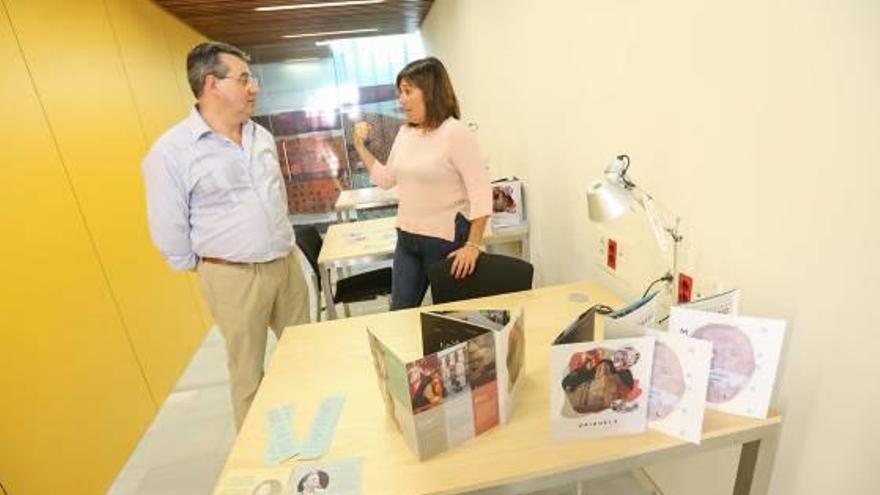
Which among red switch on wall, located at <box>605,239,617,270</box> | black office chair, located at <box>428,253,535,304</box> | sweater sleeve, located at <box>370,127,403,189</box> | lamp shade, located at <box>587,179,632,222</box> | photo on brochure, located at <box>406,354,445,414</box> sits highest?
lamp shade, located at <box>587,179,632,222</box>

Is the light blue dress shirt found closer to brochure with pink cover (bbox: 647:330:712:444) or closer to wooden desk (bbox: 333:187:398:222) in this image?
brochure with pink cover (bbox: 647:330:712:444)

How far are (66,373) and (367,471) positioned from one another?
5.11 feet

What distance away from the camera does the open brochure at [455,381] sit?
0.90 metres

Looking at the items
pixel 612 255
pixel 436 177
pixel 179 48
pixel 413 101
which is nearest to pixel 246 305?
pixel 436 177

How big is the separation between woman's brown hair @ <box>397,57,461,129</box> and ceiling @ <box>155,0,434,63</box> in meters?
2.41

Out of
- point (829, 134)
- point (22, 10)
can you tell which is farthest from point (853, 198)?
point (22, 10)

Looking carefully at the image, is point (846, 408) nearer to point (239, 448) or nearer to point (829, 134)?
point (829, 134)

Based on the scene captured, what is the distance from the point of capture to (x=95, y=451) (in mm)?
1914

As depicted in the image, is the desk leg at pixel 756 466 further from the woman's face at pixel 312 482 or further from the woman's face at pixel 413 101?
the woman's face at pixel 413 101

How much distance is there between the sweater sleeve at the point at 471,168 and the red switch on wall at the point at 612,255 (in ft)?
1.59

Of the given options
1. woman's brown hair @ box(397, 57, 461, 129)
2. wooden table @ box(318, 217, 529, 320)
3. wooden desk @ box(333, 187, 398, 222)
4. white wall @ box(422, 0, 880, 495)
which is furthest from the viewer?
wooden desk @ box(333, 187, 398, 222)

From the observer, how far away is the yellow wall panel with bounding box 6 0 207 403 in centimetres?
201

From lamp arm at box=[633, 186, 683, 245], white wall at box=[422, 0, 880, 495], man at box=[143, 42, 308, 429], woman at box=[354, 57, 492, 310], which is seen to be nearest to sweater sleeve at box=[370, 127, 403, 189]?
woman at box=[354, 57, 492, 310]

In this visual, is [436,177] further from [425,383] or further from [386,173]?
[425,383]
